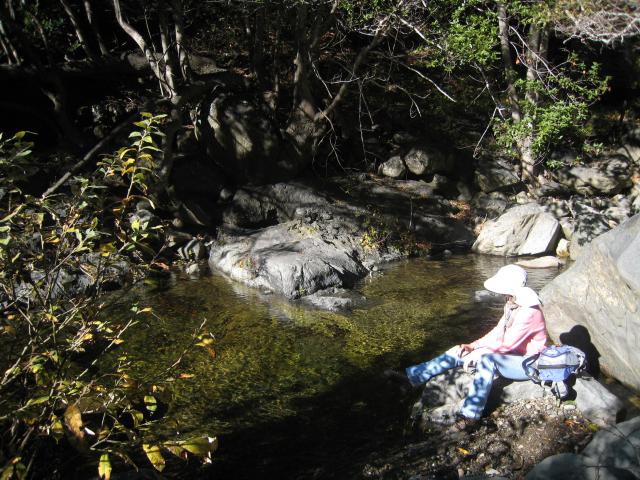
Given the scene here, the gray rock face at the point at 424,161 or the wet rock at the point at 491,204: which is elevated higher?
the gray rock face at the point at 424,161

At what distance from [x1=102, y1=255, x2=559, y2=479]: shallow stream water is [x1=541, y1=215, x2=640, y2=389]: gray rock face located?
152 centimetres

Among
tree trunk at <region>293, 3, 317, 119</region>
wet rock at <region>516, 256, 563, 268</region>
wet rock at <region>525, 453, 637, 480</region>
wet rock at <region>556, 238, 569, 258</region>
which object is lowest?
wet rock at <region>556, 238, 569, 258</region>

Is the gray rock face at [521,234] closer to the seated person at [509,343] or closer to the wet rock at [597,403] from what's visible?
the seated person at [509,343]

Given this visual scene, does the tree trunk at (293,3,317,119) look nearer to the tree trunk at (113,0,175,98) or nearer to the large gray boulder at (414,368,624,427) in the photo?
the tree trunk at (113,0,175,98)

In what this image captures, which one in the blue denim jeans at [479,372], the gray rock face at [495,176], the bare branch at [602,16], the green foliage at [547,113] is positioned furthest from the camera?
the gray rock face at [495,176]

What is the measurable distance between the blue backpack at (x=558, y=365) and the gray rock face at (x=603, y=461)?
2.61ft

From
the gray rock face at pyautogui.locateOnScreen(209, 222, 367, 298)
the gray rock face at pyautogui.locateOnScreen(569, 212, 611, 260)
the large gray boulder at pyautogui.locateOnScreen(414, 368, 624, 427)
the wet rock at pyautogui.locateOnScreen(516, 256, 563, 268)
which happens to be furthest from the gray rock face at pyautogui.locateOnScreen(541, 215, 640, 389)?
the gray rock face at pyautogui.locateOnScreen(569, 212, 611, 260)

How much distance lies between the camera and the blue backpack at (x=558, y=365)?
514cm

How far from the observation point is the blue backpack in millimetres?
5137

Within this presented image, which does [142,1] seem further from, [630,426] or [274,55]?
[630,426]

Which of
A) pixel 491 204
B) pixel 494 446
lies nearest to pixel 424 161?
Answer: pixel 491 204

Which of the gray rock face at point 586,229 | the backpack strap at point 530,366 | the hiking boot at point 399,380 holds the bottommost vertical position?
the gray rock face at point 586,229

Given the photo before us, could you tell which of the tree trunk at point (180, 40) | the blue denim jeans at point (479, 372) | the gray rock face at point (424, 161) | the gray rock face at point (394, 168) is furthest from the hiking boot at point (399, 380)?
the tree trunk at point (180, 40)

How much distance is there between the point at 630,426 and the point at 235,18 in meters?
15.1
